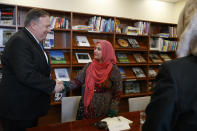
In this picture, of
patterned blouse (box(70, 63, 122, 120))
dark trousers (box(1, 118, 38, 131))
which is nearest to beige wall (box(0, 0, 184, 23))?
patterned blouse (box(70, 63, 122, 120))

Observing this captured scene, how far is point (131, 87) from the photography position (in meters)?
3.88

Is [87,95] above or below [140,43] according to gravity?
below

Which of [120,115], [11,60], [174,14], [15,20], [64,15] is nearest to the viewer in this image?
[11,60]

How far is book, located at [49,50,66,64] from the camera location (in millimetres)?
3106

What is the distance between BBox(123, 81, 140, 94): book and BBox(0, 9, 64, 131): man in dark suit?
93.7 inches

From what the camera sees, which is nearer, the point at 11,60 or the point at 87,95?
the point at 11,60

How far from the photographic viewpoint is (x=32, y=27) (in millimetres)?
1703

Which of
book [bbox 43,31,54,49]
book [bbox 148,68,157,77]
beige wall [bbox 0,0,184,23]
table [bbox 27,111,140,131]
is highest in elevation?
beige wall [bbox 0,0,184,23]

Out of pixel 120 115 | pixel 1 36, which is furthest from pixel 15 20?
pixel 120 115

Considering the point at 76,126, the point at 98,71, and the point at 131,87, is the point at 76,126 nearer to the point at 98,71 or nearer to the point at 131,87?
the point at 98,71

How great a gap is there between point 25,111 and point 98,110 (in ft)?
2.77

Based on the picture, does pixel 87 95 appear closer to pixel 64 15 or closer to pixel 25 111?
pixel 25 111

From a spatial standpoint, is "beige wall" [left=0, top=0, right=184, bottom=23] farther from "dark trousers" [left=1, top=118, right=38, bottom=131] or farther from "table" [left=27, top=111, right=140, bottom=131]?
"table" [left=27, top=111, right=140, bottom=131]

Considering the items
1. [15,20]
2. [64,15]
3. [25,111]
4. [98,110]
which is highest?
[64,15]
